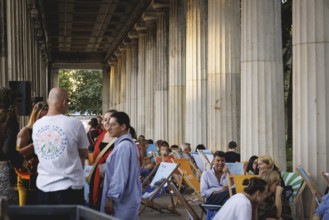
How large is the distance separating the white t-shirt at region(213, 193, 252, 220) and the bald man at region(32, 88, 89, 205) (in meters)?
1.60

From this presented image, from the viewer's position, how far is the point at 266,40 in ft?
49.3

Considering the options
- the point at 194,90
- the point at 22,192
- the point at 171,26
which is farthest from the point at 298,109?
the point at 171,26

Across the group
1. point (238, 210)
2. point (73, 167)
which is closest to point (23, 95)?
point (238, 210)

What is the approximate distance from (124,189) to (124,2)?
1275 inches

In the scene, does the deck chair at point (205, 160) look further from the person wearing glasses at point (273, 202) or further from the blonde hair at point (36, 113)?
the blonde hair at point (36, 113)

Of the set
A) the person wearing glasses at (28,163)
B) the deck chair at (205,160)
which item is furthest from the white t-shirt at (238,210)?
the deck chair at (205,160)

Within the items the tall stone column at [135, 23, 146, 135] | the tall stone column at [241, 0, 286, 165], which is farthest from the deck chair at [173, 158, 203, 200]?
the tall stone column at [135, 23, 146, 135]

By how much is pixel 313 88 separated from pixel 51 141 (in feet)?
20.8

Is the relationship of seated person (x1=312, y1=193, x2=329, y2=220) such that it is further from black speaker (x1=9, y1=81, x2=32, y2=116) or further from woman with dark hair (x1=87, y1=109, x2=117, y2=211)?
black speaker (x1=9, y1=81, x2=32, y2=116)

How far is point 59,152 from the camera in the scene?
6242mm

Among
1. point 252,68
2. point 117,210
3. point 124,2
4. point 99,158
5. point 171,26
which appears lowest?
point 117,210

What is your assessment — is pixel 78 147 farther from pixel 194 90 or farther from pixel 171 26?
pixel 171 26

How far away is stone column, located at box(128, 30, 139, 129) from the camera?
43.3m

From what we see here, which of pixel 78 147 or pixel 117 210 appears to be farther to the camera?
Result: pixel 117 210
